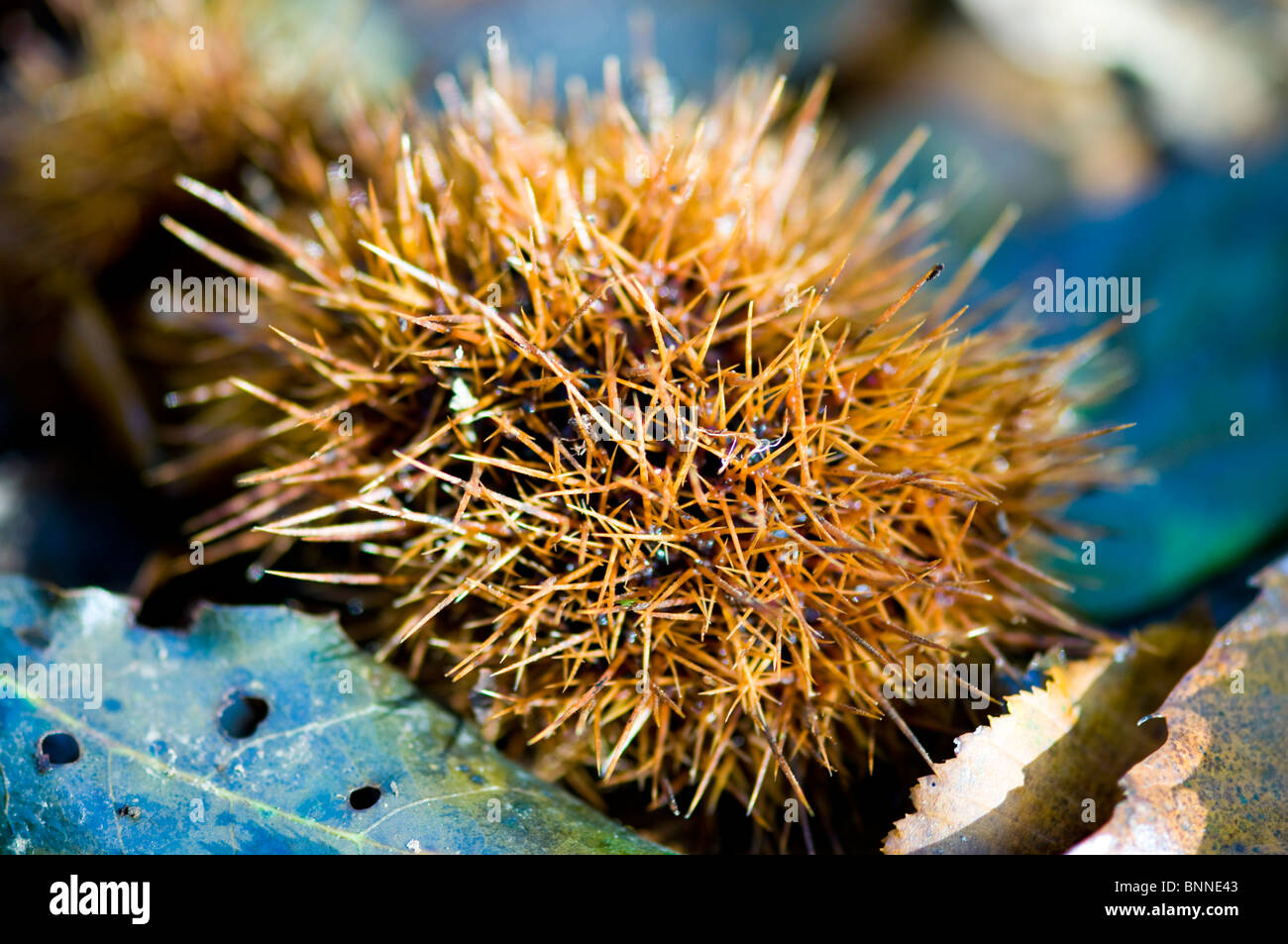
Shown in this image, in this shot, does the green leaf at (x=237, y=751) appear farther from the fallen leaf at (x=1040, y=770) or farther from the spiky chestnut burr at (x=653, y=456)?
the fallen leaf at (x=1040, y=770)

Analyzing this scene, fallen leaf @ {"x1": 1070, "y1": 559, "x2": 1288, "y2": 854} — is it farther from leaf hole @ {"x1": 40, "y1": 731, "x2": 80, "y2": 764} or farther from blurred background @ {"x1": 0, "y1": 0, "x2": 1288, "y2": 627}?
leaf hole @ {"x1": 40, "y1": 731, "x2": 80, "y2": 764}

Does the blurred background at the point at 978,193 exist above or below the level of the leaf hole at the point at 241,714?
above

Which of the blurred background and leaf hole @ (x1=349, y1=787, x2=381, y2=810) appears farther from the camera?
the blurred background

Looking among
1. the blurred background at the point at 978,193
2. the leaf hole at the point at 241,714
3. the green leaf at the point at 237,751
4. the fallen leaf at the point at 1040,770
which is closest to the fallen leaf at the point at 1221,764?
the fallen leaf at the point at 1040,770

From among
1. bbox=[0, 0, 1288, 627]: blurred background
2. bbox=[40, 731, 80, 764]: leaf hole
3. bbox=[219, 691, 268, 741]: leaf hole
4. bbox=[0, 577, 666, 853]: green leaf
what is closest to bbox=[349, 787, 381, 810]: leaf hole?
bbox=[0, 577, 666, 853]: green leaf
